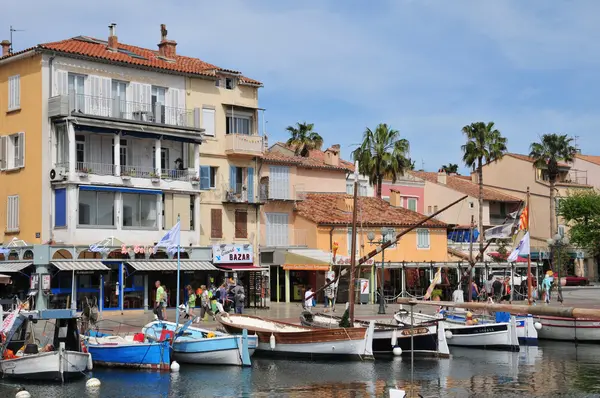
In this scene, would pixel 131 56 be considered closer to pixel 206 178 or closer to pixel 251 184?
pixel 206 178

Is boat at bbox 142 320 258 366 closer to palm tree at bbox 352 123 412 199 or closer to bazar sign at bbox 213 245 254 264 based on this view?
bazar sign at bbox 213 245 254 264

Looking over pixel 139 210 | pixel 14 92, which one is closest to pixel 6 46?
pixel 14 92

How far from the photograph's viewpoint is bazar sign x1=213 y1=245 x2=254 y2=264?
53.6 m

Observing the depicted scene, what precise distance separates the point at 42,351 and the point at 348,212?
118 ft

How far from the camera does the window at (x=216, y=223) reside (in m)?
56.8

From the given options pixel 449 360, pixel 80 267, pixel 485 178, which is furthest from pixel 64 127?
pixel 485 178

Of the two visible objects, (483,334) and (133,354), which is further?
(483,334)

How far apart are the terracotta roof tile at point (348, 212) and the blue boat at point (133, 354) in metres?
28.0

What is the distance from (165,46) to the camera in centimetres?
5816

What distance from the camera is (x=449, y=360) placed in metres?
37.5

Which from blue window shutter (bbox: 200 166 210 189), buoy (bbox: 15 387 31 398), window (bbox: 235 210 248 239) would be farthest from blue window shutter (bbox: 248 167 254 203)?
buoy (bbox: 15 387 31 398)

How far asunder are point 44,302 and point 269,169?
18.9 meters

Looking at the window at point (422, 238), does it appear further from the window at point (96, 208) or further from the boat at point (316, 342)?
the boat at point (316, 342)

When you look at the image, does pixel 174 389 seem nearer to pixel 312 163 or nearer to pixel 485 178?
pixel 312 163
